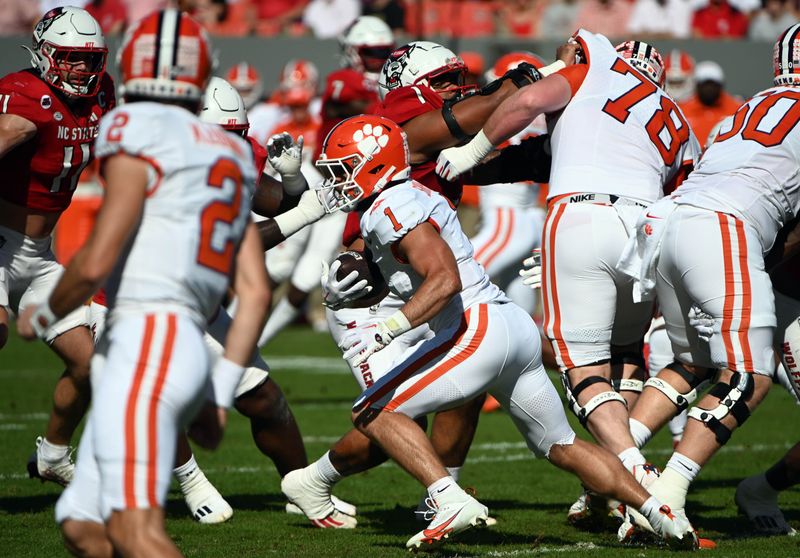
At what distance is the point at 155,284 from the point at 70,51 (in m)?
2.80

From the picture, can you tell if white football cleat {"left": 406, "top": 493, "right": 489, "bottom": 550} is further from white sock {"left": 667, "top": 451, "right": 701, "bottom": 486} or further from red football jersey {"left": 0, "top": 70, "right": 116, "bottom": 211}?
red football jersey {"left": 0, "top": 70, "right": 116, "bottom": 211}

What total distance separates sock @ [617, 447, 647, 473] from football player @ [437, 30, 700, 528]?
0.05m

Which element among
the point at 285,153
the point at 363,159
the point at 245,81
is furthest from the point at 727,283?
the point at 245,81

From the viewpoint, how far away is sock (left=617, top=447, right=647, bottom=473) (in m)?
5.23

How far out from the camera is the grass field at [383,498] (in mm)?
5242

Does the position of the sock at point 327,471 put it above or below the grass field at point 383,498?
above

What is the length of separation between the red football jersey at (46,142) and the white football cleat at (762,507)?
3.73 meters

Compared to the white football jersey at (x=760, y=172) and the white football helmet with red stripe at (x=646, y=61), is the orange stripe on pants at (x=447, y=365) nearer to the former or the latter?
the white football jersey at (x=760, y=172)

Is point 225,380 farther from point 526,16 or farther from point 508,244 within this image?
point 526,16

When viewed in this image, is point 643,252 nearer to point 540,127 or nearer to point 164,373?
point 164,373

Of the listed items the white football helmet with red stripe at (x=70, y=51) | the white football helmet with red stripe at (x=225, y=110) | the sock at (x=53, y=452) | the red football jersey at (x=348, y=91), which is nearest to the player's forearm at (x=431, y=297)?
the white football helmet with red stripe at (x=225, y=110)

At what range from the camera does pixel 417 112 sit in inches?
226

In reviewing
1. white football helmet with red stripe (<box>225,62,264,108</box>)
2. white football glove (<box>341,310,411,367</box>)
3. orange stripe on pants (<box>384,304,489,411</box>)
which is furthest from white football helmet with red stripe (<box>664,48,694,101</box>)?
white football glove (<box>341,310,411,367</box>)

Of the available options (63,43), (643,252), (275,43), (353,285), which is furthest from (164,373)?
(275,43)
